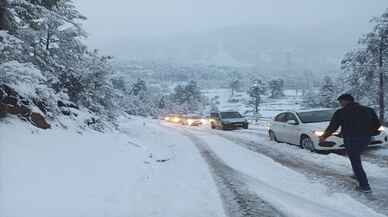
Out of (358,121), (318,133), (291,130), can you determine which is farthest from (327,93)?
(358,121)

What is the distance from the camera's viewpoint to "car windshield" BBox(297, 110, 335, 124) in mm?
16028

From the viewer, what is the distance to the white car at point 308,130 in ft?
46.9

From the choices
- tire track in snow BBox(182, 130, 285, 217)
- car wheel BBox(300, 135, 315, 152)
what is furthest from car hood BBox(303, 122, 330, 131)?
tire track in snow BBox(182, 130, 285, 217)

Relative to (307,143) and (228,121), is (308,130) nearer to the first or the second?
(307,143)

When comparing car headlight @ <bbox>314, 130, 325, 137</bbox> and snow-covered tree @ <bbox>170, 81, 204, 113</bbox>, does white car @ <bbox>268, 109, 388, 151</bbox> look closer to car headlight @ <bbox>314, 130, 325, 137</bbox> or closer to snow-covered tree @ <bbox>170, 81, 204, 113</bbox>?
car headlight @ <bbox>314, 130, 325, 137</bbox>

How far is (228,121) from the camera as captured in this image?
3412 cm

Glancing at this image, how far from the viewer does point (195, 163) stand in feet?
44.2

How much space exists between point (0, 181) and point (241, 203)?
3785 mm

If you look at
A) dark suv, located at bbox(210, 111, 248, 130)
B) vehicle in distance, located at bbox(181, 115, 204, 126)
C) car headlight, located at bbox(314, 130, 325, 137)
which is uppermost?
car headlight, located at bbox(314, 130, 325, 137)

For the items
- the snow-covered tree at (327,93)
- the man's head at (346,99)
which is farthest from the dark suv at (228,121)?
the snow-covered tree at (327,93)

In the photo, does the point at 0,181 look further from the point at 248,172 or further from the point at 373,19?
the point at 373,19

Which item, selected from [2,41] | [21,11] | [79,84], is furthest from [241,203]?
[79,84]

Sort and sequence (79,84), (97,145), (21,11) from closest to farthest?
(21,11)
(97,145)
(79,84)

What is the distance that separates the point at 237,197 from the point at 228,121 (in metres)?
25.7
